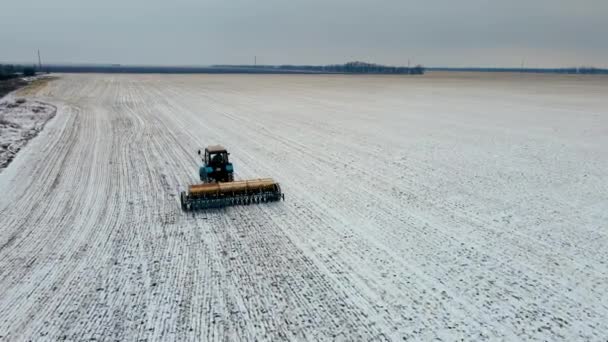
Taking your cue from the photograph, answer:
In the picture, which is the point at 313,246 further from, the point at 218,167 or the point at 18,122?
the point at 18,122

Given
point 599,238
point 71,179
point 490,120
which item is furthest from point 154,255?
point 490,120

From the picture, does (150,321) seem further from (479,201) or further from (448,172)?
(448,172)

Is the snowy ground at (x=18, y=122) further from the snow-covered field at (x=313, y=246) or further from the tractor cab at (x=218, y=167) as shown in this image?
the tractor cab at (x=218, y=167)

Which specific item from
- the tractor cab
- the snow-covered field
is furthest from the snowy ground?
the tractor cab

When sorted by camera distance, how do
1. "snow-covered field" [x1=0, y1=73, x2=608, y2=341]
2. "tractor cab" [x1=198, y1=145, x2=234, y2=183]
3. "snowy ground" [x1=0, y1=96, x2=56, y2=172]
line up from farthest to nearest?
"snowy ground" [x1=0, y1=96, x2=56, y2=172]
"tractor cab" [x1=198, y1=145, x2=234, y2=183]
"snow-covered field" [x1=0, y1=73, x2=608, y2=341]

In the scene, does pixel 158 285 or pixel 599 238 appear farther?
pixel 599 238

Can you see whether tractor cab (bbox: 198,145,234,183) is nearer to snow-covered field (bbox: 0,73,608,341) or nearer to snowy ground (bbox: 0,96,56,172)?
snow-covered field (bbox: 0,73,608,341)

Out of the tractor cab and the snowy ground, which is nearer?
the tractor cab
